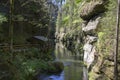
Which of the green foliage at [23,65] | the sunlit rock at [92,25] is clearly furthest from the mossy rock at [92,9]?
the green foliage at [23,65]

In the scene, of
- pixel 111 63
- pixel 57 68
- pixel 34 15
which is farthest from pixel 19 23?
pixel 111 63

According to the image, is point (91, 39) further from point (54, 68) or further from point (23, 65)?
point (23, 65)

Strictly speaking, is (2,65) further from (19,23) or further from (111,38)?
(19,23)

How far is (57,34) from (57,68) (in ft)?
183

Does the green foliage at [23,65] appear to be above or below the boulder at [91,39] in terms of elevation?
below

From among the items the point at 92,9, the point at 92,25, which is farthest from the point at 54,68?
the point at 92,9

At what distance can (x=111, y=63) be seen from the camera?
51.0 feet

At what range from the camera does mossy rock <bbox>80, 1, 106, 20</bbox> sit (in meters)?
22.1

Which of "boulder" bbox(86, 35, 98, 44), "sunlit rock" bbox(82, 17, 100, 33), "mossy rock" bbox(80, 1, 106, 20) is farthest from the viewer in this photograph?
"boulder" bbox(86, 35, 98, 44)

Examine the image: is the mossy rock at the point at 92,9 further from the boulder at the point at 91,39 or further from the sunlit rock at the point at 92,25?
the boulder at the point at 91,39

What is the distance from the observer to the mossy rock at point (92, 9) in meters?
22.1

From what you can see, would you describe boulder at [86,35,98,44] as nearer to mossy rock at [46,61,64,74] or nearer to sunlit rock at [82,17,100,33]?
sunlit rock at [82,17,100,33]

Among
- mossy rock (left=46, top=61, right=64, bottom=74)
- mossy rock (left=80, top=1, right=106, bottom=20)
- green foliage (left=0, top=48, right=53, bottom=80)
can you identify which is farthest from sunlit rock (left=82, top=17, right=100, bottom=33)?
green foliage (left=0, top=48, right=53, bottom=80)

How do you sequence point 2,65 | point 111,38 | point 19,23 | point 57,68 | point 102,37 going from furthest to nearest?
point 19,23, point 57,68, point 102,37, point 111,38, point 2,65
